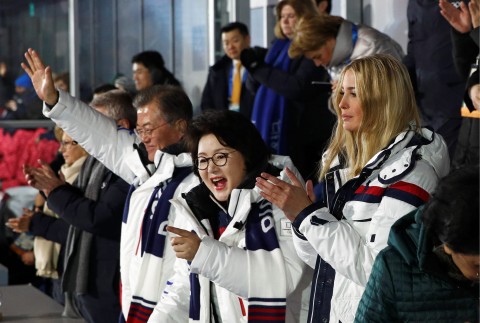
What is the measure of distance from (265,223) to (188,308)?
425 mm

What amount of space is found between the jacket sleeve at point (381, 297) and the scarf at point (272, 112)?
3862mm

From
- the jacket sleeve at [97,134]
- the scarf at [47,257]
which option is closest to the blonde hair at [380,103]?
the jacket sleeve at [97,134]

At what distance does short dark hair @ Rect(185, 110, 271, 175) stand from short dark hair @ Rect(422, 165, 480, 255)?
155 cm

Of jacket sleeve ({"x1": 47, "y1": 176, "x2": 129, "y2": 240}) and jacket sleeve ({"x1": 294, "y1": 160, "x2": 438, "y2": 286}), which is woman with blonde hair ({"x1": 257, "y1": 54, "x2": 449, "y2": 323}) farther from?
jacket sleeve ({"x1": 47, "y1": 176, "x2": 129, "y2": 240})

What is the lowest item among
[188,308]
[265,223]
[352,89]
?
[188,308]

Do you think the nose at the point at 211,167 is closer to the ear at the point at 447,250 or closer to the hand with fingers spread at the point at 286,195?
the hand with fingers spread at the point at 286,195

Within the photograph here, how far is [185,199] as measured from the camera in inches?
145

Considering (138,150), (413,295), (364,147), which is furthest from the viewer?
(138,150)

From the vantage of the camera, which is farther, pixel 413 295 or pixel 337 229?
pixel 337 229

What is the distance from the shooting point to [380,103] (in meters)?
3.09

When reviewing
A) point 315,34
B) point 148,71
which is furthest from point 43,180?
point 148,71

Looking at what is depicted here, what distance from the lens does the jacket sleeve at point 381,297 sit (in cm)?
242

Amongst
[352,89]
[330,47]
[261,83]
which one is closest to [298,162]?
[261,83]

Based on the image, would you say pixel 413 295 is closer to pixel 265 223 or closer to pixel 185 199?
pixel 265 223
